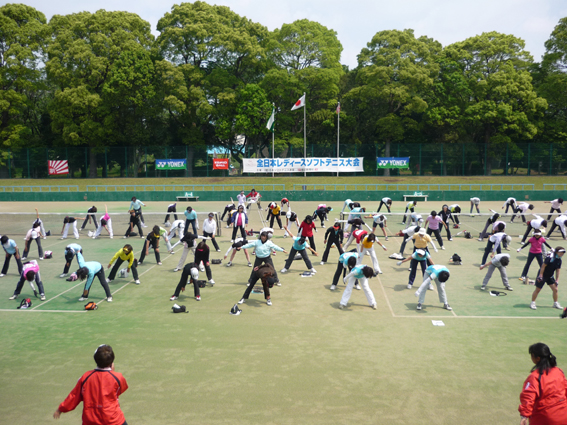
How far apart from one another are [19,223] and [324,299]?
22873 mm

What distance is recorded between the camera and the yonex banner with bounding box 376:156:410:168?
5041 cm

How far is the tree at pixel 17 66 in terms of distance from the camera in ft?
166

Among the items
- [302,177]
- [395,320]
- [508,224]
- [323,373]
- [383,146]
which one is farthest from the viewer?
[383,146]

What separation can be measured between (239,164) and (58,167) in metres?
20.4

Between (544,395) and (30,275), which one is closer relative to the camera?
(544,395)

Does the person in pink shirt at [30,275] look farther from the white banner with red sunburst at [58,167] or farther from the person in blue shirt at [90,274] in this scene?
the white banner with red sunburst at [58,167]

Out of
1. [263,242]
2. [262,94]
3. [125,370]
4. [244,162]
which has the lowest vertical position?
[125,370]

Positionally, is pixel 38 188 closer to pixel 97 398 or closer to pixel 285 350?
pixel 285 350

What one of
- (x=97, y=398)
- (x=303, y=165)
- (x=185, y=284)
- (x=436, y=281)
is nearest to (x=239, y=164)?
(x=303, y=165)

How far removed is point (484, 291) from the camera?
14.2 m

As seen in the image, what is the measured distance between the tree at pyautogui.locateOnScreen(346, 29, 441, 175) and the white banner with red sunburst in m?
33.9

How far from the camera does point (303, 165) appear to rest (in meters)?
48.5

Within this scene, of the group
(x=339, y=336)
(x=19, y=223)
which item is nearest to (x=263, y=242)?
(x=339, y=336)

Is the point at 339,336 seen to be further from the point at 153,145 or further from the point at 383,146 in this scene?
the point at 153,145
